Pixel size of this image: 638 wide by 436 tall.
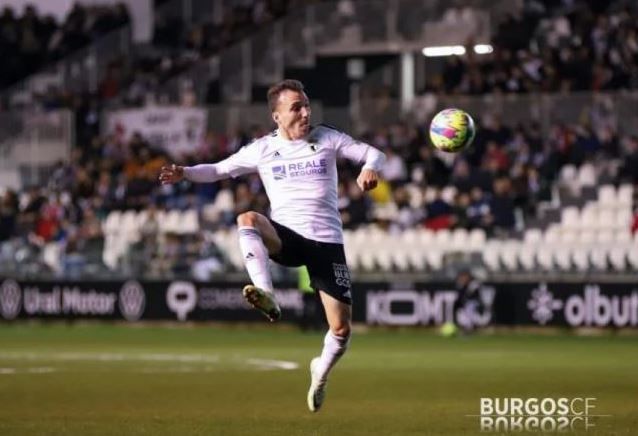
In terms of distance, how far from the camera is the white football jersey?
12.9 m

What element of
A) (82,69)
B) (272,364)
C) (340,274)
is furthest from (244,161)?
(82,69)

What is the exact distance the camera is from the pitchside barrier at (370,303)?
Answer: 1162 inches

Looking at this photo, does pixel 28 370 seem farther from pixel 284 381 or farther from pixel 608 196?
pixel 608 196

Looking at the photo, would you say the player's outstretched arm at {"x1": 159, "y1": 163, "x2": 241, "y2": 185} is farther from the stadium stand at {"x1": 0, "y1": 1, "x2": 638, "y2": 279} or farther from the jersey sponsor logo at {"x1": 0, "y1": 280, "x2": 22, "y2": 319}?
the jersey sponsor logo at {"x1": 0, "y1": 280, "x2": 22, "y2": 319}

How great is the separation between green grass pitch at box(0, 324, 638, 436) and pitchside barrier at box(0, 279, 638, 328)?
0.66 metres

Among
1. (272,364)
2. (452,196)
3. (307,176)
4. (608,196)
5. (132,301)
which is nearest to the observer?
(307,176)

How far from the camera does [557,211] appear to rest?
3189 centimetres

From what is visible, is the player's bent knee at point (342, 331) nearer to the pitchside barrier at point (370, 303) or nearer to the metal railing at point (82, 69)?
the pitchside barrier at point (370, 303)

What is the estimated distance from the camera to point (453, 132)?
1381 cm

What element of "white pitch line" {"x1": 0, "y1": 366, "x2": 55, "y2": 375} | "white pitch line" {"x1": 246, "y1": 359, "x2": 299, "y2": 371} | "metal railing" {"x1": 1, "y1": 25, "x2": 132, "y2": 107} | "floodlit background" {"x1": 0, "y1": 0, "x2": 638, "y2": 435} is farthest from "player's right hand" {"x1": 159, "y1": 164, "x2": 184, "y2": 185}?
"metal railing" {"x1": 1, "y1": 25, "x2": 132, "y2": 107}

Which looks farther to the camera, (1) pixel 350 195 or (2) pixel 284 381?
(1) pixel 350 195

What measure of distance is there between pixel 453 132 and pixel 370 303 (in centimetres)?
1835

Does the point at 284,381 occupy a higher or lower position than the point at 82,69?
lower

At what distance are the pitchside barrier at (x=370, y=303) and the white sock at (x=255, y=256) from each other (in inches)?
688
